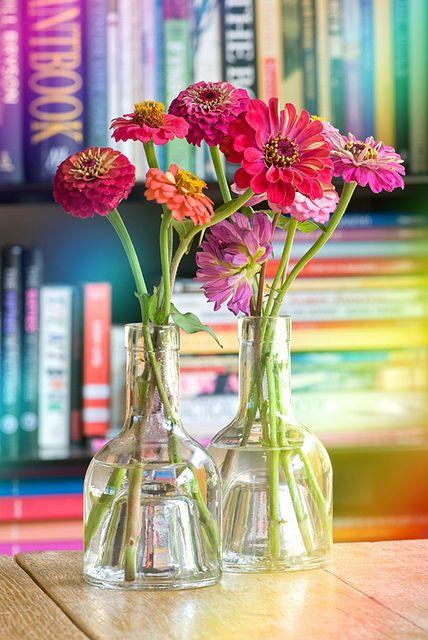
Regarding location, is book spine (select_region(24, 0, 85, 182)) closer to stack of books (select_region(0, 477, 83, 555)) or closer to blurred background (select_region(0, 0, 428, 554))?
blurred background (select_region(0, 0, 428, 554))

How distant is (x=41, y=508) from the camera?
1.60 meters

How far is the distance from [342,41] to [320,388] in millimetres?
489

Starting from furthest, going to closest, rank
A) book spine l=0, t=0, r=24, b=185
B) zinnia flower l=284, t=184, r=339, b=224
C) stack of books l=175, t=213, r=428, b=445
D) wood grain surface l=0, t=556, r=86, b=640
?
stack of books l=175, t=213, r=428, b=445, book spine l=0, t=0, r=24, b=185, zinnia flower l=284, t=184, r=339, b=224, wood grain surface l=0, t=556, r=86, b=640

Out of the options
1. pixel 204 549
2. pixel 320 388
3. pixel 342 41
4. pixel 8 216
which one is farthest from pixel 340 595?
pixel 8 216

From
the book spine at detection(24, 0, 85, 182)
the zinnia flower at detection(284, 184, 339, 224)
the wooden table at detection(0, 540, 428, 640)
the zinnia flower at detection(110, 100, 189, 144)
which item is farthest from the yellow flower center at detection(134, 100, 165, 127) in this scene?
the book spine at detection(24, 0, 85, 182)

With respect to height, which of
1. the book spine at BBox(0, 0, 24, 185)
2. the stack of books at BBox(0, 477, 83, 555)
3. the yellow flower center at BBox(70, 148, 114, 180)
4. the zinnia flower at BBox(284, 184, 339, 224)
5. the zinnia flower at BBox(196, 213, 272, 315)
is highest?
the book spine at BBox(0, 0, 24, 185)

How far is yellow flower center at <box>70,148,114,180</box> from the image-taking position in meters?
0.74

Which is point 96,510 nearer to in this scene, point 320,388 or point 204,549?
point 204,549

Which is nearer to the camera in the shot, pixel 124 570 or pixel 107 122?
pixel 124 570

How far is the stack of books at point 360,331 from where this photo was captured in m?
1.68

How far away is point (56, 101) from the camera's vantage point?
5.15 feet

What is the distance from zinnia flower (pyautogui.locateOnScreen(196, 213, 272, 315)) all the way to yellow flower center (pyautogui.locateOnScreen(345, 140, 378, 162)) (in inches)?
2.9

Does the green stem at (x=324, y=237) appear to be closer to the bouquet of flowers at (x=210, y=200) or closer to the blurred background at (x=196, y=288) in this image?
the bouquet of flowers at (x=210, y=200)

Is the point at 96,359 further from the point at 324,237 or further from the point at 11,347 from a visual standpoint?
the point at 324,237
